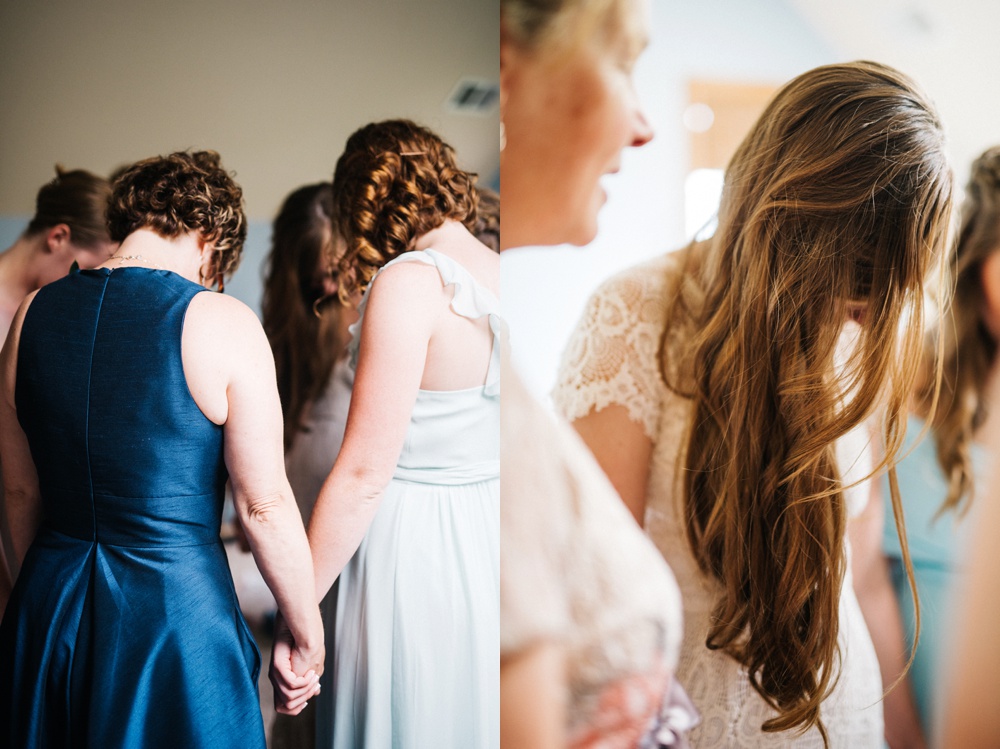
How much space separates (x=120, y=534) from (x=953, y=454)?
61.2 inches

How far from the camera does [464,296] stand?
1.30m

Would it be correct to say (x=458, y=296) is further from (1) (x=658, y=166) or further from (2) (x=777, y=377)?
(2) (x=777, y=377)

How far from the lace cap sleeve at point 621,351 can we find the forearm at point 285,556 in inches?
21.5

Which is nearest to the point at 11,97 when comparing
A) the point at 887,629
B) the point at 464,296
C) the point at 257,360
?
the point at 257,360

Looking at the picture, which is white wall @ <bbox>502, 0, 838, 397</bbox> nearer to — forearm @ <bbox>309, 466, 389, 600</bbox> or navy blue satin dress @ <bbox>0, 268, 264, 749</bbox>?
forearm @ <bbox>309, 466, 389, 600</bbox>

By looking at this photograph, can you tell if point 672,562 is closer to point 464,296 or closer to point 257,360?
point 464,296

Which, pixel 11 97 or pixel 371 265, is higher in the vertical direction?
pixel 11 97

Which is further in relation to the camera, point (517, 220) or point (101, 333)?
point (517, 220)

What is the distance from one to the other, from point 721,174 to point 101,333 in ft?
3.78

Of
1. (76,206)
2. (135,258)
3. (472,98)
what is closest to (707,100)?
(472,98)

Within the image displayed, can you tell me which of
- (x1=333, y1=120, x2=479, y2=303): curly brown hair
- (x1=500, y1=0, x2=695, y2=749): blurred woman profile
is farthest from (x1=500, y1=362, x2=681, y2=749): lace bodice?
(x1=333, y1=120, x2=479, y2=303): curly brown hair

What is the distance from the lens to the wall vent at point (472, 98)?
4.50ft

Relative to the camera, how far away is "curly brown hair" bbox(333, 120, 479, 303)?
132 centimetres

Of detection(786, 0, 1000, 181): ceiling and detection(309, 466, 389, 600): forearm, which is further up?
detection(786, 0, 1000, 181): ceiling
